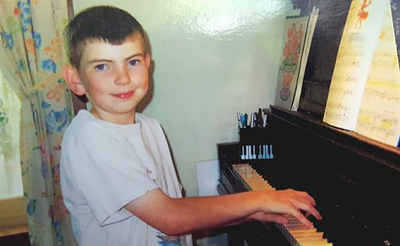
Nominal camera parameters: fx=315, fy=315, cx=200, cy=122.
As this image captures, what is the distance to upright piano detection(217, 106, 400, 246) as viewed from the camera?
85 centimetres

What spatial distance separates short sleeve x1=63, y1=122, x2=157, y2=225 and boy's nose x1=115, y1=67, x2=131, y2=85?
0.16m

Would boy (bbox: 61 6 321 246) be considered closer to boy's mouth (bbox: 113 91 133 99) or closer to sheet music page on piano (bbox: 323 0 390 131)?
boy's mouth (bbox: 113 91 133 99)

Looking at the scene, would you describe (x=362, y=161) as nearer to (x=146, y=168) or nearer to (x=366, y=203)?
(x=366, y=203)

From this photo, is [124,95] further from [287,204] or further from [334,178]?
[334,178]

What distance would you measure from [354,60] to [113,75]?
0.79 meters

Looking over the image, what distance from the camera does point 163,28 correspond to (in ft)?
5.65

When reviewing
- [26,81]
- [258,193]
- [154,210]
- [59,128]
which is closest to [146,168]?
[154,210]

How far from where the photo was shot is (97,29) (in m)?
0.97

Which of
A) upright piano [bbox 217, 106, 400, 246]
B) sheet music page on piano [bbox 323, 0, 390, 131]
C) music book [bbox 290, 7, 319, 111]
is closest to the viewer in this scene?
upright piano [bbox 217, 106, 400, 246]

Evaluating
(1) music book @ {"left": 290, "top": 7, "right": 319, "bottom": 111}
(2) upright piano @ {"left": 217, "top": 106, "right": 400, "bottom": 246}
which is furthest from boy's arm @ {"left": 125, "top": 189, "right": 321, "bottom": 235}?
(1) music book @ {"left": 290, "top": 7, "right": 319, "bottom": 111}

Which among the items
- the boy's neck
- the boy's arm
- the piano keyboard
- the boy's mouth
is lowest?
the piano keyboard

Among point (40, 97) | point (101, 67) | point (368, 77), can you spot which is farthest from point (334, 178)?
point (40, 97)

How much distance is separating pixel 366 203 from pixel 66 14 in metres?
1.58

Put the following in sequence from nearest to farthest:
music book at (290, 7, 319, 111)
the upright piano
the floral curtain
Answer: the upright piano, music book at (290, 7, 319, 111), the floral curtain
